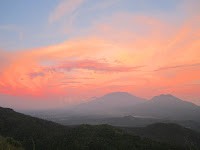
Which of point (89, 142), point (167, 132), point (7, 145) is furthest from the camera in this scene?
point (167, 132)

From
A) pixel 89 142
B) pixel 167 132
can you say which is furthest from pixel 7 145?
pixel 167 132

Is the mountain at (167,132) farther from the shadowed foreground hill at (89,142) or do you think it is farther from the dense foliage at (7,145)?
the dense foliage at (7,145)

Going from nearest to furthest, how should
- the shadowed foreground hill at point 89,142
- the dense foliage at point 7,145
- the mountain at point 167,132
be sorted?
the dense foliage at point 7,145, the shadowed foreground hill at point 89,142, the mountain at point 167,132

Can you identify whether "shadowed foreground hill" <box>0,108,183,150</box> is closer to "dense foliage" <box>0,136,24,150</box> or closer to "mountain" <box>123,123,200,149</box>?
"dense foliage" <box>0,136,24,150</box>

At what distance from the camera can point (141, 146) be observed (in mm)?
27969

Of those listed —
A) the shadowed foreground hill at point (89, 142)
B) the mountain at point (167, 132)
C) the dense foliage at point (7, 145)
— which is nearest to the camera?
the dense foliage at point (7, 145)

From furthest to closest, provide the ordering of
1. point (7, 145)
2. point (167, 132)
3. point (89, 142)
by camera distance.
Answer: point (167, 132) < point (89, 142) < point (7, 145)

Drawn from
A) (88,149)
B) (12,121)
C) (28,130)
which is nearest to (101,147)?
(88,149)

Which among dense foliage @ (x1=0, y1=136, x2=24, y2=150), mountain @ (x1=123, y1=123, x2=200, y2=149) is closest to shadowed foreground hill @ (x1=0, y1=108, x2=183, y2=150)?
dense foliage @ (x1=0, y1=136, x2=24, y2=150)

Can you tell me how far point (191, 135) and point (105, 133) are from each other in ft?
144

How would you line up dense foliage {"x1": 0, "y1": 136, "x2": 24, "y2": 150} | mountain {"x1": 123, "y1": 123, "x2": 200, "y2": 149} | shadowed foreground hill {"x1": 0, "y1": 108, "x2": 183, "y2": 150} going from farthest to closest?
mountain {"x1": 123, "y1": 123, "x2": 200, "y2": 149} → shadowed foreground hill {"x1": 0, "y1": 108, "x2": 183, "y2": 150} → dense foliage {"x1": 0, "y1": 136, "x2": 24, "y2": 150}

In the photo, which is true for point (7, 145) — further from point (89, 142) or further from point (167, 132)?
point (167, 132)

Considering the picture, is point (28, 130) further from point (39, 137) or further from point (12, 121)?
point (12, 121)

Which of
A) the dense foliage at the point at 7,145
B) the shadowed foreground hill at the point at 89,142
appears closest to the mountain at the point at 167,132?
the shadowed foreground hill at the point at 89,142
